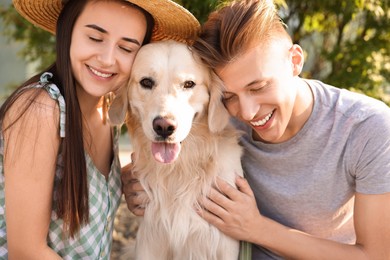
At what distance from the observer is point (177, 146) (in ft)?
8.04

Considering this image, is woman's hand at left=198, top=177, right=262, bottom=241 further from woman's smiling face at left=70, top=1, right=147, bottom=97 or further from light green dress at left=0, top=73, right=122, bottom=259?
woman's smiling face at left=70, top=1, right=147, bottom=97

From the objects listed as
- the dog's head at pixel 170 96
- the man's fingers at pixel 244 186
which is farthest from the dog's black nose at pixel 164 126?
the man's fingers at pixel 244 186

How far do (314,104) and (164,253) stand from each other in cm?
102

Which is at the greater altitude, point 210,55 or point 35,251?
point 210,55

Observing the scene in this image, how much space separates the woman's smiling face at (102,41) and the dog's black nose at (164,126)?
28 centimetres

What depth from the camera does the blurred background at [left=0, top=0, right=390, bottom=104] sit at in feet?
12.1

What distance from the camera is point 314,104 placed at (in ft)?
8.23

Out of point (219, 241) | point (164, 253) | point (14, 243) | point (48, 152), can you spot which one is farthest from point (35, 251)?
point (219, 241)

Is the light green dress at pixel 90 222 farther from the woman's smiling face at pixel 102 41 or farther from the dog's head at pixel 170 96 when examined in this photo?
the dog's head at pixel 170 96

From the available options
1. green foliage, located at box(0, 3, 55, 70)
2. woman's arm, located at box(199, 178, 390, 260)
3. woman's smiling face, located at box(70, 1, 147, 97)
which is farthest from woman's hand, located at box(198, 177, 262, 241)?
→ green foliage, located at box(0, 3, 55, 70)

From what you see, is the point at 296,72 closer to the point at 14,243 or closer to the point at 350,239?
the point at 350,239

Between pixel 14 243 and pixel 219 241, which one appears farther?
pixel 219 241

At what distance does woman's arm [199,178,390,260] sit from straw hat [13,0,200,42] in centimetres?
74

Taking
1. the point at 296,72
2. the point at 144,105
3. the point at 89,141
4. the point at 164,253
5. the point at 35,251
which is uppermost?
the point at 296,72
